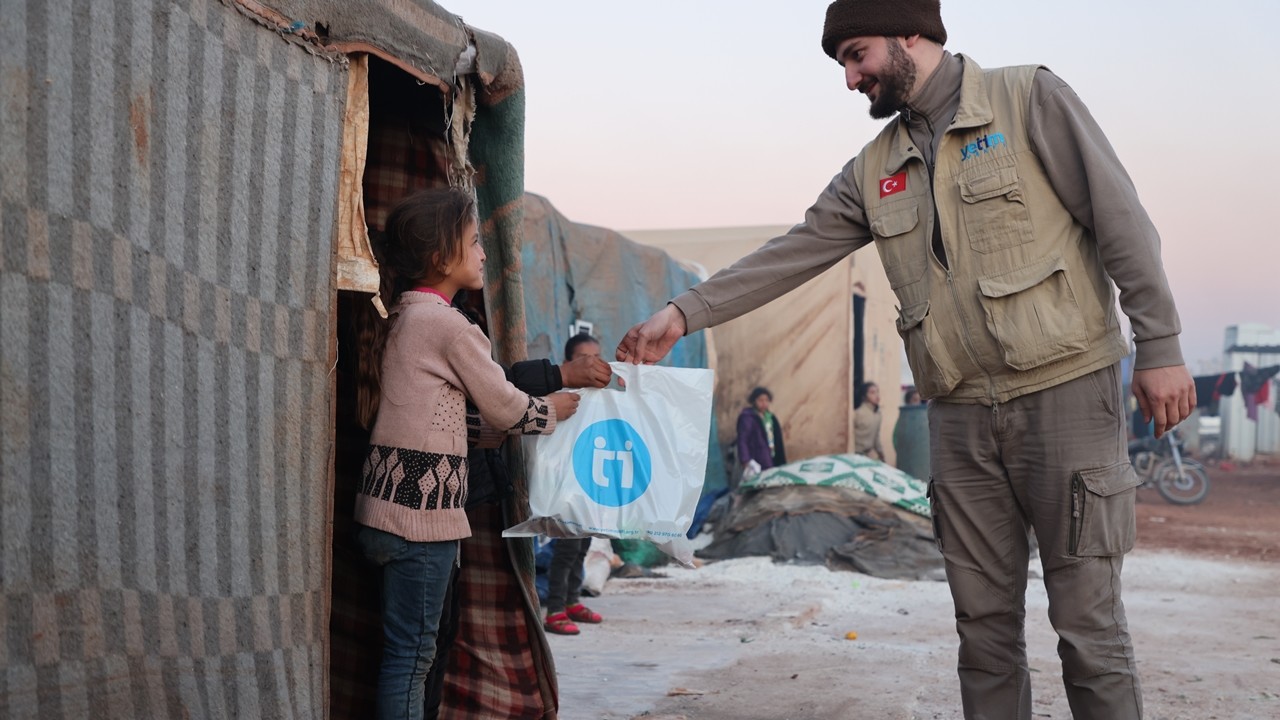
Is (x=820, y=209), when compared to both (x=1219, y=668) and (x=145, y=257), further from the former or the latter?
(x=1219, y=668)

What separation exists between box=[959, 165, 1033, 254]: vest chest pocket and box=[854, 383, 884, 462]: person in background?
10.1m

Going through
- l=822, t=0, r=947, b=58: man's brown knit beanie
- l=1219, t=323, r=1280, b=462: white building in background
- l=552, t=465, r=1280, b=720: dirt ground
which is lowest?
l=552, t=465, r=1280, b=720: dirt ground

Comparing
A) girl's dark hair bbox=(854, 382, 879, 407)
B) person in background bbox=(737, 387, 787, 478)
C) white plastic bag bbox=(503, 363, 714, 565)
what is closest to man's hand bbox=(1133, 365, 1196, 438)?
white plastic bag bbox=(503, 363, 714, 565)


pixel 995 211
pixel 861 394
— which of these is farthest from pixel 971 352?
pixel 861 394

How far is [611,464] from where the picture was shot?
3098 mm

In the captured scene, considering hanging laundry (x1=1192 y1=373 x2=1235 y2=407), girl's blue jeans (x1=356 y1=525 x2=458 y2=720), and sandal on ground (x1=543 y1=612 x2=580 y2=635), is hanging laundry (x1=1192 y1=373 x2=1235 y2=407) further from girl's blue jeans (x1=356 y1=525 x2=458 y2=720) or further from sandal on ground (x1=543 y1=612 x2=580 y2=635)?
girl's blue jeans (x1=356 y1=525 x2=458 y2=720)

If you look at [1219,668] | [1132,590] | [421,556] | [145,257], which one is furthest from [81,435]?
[1132,590]

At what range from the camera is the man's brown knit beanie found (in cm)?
283

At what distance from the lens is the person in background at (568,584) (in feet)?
18.6

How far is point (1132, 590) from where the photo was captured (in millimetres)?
7754

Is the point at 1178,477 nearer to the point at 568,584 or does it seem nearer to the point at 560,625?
the point at 568,584

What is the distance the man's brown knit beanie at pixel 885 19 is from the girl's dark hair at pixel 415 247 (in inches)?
41.9

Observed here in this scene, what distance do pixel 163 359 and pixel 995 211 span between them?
188 centimetres

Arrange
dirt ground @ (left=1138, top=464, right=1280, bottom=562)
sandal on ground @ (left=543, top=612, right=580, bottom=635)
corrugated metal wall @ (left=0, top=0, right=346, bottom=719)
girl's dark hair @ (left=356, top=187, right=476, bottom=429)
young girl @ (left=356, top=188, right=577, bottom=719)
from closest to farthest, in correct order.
→ corrugated metal wall @ (left=0, top=0, right=346, bottom=719), young girl @ (left=356, top=188, right=577, bottom=719), girl's dark hair @ (left=356, top=187, right=476, bottom=429), sandal on ground @ (left=543, top=612, right=580, bottom=635), dirt ground @ (left=1138, top=464, right=1280, bottom=562)
